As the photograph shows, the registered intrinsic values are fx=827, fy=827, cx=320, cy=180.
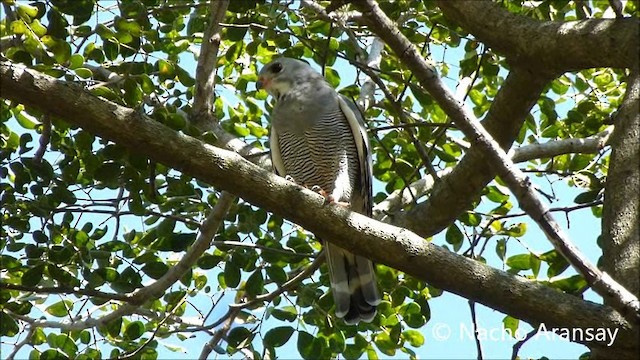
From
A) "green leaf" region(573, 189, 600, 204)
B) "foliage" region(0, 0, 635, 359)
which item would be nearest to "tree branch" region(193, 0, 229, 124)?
"foliage" region(0, 0, 635, 359)

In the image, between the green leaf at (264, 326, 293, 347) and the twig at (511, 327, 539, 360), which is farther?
the green leaf at (264, 326, 293, 347)

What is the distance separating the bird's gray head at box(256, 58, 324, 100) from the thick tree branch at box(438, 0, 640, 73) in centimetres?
223

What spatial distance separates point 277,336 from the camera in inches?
176

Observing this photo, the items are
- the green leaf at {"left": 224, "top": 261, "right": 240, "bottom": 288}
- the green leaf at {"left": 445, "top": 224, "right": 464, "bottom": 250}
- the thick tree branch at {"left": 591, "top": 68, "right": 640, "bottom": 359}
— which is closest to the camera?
the thick tree branch at {"left": 591, "top": 68, "right": 640, "bottom": 359}

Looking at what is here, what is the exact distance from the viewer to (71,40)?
491 centimetres

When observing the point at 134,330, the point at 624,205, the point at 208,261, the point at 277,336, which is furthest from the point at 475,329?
the point at 134,330

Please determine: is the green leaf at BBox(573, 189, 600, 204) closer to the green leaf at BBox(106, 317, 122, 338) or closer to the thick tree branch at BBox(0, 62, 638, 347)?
the thick tree branch at BBox(0, 62, 638, 347)

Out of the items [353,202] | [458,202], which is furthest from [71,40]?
[458,202]

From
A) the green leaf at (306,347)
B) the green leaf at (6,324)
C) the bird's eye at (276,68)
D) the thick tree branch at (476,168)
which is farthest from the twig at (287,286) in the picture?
the bird's eye at (276,68)

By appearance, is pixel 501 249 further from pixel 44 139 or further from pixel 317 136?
pixel 44 139

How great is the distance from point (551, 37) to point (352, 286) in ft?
6.67

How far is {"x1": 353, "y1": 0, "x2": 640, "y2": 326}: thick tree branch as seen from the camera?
2695 millimetres

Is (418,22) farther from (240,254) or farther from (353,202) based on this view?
(240,254)

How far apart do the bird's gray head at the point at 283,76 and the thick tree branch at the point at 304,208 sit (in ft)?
8.28
